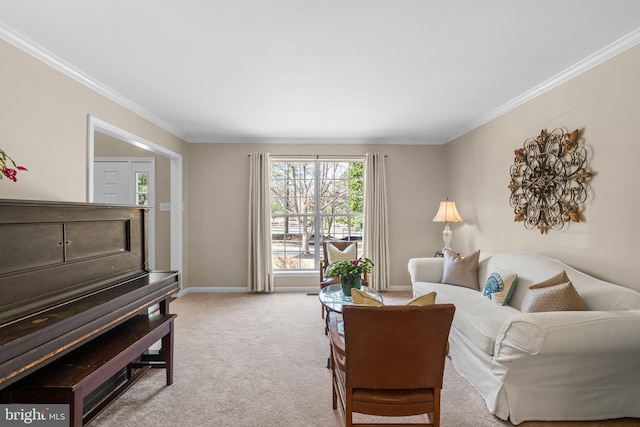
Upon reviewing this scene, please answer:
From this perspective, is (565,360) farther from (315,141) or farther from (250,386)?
(315,141)

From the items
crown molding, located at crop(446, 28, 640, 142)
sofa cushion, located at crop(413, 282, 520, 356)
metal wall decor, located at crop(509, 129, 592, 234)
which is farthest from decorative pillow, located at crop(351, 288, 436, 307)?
crown molding, located at crop(446, 28, 640, 142)

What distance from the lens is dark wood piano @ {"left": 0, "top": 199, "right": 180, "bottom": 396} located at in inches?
56.4

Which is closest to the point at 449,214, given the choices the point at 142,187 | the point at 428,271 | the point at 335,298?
the point at 428,271

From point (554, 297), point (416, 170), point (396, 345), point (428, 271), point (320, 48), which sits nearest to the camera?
point (396, 345)

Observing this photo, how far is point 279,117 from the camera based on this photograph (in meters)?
4.00

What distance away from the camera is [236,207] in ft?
16.9


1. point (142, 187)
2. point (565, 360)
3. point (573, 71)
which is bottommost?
point (565, 360)

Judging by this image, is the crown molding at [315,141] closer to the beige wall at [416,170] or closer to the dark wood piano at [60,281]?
the beige wall at [416,170]

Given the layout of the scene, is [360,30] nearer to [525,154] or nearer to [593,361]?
[525,154]

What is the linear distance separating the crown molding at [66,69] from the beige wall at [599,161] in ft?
13.8

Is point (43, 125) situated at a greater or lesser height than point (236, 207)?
greater

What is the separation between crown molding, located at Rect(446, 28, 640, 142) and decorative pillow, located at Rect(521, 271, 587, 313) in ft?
5.45

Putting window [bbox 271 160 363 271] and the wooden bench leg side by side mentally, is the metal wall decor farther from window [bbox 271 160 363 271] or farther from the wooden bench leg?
the wooden bench leg

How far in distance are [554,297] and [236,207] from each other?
4.23 m
